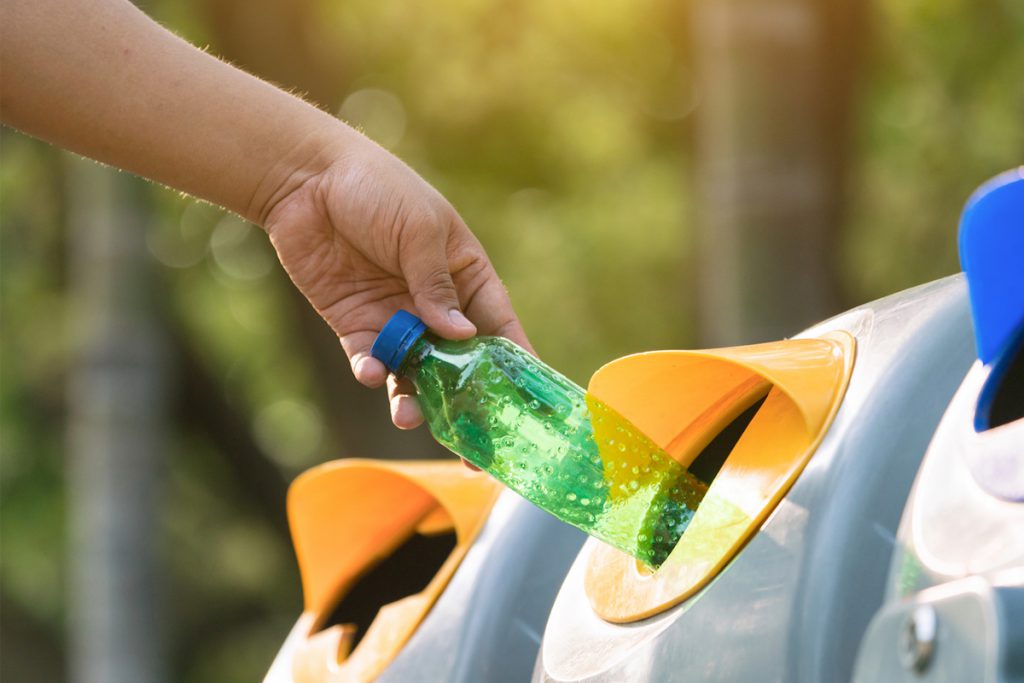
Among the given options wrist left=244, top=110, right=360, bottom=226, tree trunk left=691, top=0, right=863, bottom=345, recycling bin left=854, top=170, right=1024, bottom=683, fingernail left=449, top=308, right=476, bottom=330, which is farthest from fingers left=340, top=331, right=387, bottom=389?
tree trunk left=691, top=0, right=863, bottom=345

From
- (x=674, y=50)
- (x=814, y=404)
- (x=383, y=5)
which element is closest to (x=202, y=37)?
(x=383, y=5)

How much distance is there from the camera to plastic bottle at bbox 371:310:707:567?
1.63 m

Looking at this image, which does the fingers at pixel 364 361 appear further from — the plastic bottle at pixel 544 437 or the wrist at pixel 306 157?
the wrist at pixel 306 157

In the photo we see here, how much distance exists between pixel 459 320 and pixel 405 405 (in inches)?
6.4

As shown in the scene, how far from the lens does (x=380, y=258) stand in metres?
→ 1.82

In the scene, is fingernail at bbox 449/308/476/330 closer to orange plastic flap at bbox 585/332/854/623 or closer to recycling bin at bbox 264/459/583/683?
orange plastic flap at bbox 585/332/854/623

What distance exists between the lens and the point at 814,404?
1373 mm

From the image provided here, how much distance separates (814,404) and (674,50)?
10101 millimetres

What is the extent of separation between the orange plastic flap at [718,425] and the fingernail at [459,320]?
0.20 m

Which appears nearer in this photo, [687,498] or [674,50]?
[687,498]

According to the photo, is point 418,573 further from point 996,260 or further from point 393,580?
point 996,260

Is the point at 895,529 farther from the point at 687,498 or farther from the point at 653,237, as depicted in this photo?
the point at 653,237

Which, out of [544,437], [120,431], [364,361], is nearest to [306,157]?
[364,361]

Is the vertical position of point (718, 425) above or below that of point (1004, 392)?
below
